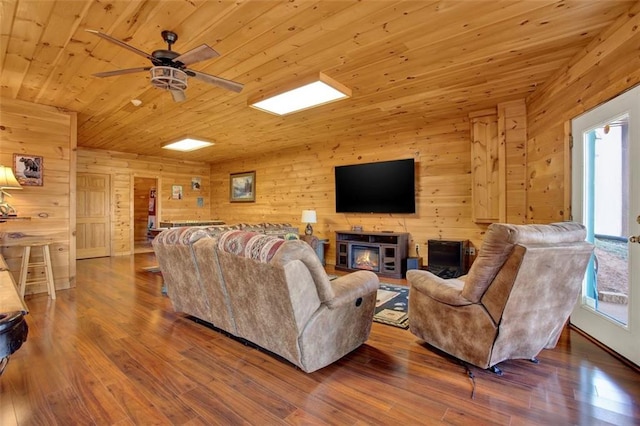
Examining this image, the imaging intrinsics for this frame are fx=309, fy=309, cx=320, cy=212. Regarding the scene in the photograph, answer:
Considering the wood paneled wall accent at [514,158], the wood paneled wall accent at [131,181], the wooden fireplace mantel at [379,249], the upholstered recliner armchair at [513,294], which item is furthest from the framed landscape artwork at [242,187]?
the upholstered recliner armchair at [513,294]

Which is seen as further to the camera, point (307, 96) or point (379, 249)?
point (379, 249)

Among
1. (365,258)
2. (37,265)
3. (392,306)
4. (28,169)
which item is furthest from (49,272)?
(365,258)

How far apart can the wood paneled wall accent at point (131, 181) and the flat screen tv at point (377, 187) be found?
16.2 ft

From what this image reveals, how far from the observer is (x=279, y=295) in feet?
6.50

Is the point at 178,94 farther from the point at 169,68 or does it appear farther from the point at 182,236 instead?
the point at 182,236

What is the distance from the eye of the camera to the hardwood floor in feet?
5.59

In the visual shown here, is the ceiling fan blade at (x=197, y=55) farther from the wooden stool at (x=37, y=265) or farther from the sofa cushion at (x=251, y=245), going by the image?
the wooden stool at (x=37, y=265)

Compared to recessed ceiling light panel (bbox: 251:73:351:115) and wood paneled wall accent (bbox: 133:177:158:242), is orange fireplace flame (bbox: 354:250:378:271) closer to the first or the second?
recessed ceiling light panel (bbox: 251:73:351:115)

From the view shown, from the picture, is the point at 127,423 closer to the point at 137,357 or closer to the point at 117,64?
the point at 137,357

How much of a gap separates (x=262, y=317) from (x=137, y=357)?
106cm

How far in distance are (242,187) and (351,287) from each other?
21.7ft

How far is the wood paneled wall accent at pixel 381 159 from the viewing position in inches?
194

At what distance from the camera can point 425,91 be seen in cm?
374

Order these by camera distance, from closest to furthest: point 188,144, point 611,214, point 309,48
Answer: point 611,214
point 309,48
point 188,144
